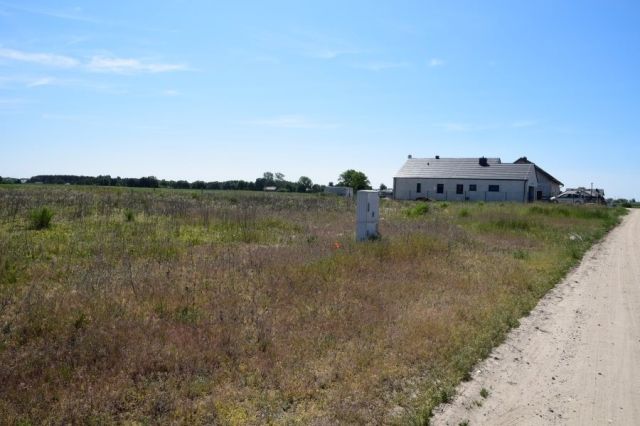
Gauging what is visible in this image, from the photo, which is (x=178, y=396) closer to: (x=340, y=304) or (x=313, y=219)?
(x=340, y=304)

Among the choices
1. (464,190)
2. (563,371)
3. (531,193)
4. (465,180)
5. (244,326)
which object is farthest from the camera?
(531,193)

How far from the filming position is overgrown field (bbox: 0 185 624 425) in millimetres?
4438

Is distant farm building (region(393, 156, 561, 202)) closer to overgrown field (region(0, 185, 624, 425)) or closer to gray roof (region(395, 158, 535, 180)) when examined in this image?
gray roof (region(395, 158, 535, 180))

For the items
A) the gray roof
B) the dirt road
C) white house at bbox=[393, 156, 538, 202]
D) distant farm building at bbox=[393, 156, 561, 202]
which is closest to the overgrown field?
the dirt road

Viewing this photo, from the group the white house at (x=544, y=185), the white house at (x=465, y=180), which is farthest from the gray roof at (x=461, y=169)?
the white house at (x=544, y=185)

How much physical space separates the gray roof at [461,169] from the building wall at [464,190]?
21.2 inches

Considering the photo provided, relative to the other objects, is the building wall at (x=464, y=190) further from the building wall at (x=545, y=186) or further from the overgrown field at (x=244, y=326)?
the overgrown field at (x=244, y=326)

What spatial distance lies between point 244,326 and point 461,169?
59.8m

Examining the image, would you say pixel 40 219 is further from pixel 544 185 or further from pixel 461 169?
pixel 544 185

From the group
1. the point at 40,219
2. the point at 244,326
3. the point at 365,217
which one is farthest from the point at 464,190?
the point at 244,326

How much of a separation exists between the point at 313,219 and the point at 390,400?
692 inches

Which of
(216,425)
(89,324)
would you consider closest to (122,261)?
(89,324)

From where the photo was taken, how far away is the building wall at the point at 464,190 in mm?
58000

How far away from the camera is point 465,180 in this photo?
61.0m
